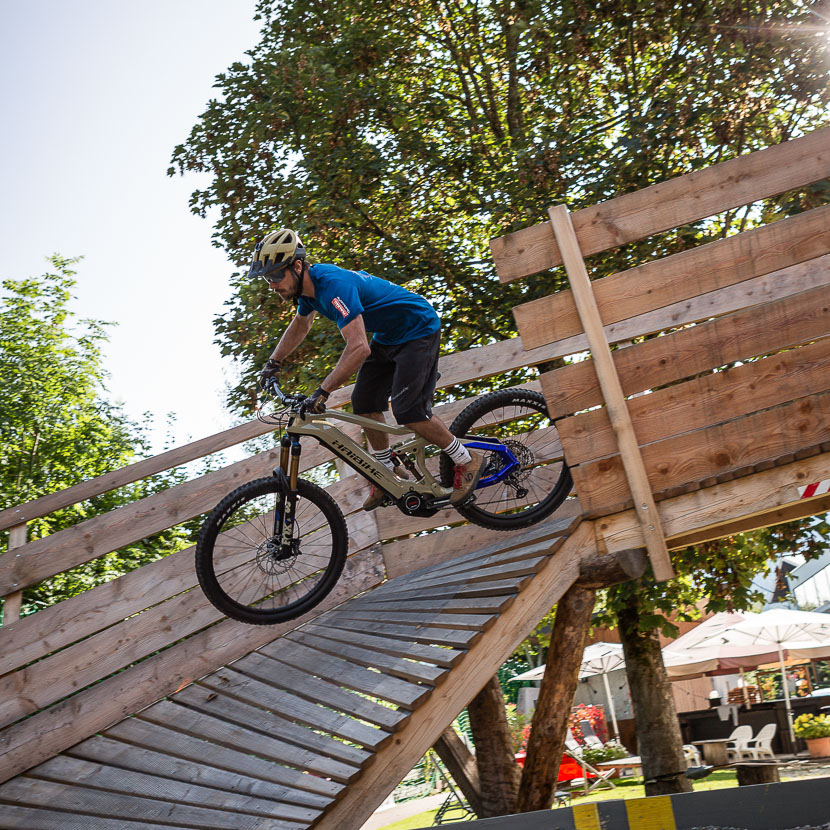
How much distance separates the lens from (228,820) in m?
3.29

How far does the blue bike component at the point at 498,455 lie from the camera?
16.9 ft

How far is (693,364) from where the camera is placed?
4406 mm

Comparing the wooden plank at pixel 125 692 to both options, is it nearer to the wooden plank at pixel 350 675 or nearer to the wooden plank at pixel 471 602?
the wooden plank at pixel 350 675

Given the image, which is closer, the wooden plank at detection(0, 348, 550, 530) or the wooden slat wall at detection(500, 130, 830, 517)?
the wooden slat wall at detection(500, 130, 830, 517)

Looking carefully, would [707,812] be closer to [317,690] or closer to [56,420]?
[317,690]

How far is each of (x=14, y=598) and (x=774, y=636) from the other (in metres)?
14.5

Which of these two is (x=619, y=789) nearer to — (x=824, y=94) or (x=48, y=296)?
(x=824, y=94)

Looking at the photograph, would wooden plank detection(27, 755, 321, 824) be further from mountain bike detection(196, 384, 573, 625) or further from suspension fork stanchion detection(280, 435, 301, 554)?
suspension fork stanchion detection(280, 435, 301, 554)

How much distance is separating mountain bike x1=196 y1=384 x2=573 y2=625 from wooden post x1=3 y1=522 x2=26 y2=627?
103 centimetres

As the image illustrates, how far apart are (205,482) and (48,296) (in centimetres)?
1916


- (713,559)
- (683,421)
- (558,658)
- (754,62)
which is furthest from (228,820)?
(754,62)

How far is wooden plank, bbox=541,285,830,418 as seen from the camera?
4375mm

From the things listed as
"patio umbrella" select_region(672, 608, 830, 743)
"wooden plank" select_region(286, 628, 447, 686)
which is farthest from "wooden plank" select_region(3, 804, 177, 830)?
"patio umbrella" select_region(672, 608, 830, 743)

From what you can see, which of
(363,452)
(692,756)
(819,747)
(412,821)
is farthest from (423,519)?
(412,821)
